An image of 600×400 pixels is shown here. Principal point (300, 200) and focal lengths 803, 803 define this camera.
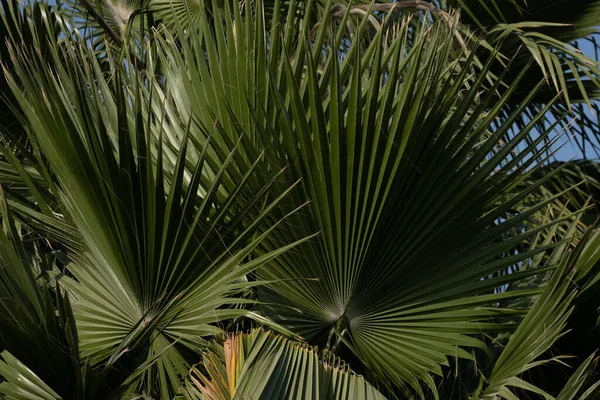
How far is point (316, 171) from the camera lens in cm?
216

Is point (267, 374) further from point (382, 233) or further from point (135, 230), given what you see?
point (382, 233)

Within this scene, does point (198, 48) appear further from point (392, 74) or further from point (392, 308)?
point (392, 308)

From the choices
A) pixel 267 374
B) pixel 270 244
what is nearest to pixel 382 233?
pixel 270 244

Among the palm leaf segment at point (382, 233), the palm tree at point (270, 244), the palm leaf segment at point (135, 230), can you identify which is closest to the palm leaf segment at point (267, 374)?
the palm tree at point (270, 244)

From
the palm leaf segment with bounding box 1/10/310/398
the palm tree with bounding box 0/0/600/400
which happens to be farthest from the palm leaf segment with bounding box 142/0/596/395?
the palm leaf segment with bounding box 1/10/310/398

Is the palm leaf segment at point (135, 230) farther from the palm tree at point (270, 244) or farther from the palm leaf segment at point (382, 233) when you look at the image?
the palm leaf segment at point (382, 233)

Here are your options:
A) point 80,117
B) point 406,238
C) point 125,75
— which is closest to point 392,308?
point 406,238

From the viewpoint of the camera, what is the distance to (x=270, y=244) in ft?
7.21

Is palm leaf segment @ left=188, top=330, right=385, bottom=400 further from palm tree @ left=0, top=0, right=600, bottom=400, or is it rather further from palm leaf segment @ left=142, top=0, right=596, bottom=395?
palm leaf segment @ left=142, top=0, right=596, bottom=395

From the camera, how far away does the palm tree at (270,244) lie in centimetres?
178

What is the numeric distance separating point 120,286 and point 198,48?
881 mm

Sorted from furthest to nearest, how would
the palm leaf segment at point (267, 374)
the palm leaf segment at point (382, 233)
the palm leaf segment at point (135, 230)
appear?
the palm leaf segment at point (382, 233), the palm leaf segment at point (135, 230), the palm leaf segment at point (267, 374)

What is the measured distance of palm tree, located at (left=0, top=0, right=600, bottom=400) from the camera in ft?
5.84

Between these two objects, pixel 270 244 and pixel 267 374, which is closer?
pixel 267 374
